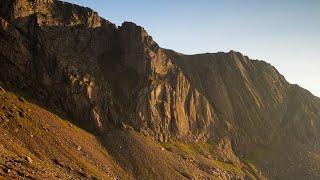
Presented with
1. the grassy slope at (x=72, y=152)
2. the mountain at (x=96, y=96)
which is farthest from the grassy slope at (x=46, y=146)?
the mountain at (x=96, y=96)

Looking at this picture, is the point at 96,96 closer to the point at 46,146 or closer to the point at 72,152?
the point at 72,152

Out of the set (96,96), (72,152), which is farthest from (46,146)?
(96,96)

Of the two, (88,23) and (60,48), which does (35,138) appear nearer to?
(60,48)

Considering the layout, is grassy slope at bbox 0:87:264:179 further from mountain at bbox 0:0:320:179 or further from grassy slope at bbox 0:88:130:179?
mountain at bbox 0:0:320:179

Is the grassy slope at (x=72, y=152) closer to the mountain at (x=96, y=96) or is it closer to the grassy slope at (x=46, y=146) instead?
the grassy slope at (x=46, y=146)

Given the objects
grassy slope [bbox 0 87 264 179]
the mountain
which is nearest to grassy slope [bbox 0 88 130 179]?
grassy slope [bbox 0 87 264 179]

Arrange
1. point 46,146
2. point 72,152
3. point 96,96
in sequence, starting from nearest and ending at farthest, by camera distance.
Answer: point 46,146 < point 72,152 < point 96,96

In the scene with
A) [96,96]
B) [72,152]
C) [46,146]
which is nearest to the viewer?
[46,146]

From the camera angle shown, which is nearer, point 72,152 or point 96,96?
point 72,152

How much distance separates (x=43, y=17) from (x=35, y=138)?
147ft

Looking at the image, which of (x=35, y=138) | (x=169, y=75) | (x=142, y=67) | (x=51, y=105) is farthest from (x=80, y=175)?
(x=169, y=75)

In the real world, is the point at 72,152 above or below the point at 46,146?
below

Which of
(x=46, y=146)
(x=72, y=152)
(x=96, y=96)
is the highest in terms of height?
(x=96, y=96)

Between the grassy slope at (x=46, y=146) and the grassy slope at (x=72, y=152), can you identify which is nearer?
the grassy slope at (x=46, y=146)
